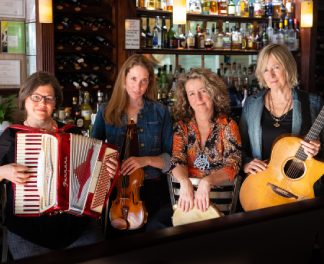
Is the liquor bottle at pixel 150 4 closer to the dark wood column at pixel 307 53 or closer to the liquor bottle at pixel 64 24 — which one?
the liquor bottle at pixel 64 24

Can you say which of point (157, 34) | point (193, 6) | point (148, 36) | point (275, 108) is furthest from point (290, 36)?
point (275, 108)

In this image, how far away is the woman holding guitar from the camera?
246 cm

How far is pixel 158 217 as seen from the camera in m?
2.45

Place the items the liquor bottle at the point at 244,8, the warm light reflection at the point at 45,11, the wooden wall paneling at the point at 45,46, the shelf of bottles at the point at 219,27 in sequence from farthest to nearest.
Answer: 1. the liquor bottle at the point at 244,8
2. the shelf of bottles at the point at 219,27
3. the wooden wall paneling at the point at 45,46
4. the warm light reflection at the point at 45,11

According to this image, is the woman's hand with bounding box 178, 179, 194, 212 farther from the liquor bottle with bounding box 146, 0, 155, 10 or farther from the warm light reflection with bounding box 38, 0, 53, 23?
the liquor bottle with bounding box 146, 0, 155, 10

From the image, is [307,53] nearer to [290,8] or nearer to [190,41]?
[290,8]

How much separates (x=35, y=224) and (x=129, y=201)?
464mm

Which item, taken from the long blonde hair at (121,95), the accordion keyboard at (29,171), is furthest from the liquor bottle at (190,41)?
the accordion keyboard at (29,171)

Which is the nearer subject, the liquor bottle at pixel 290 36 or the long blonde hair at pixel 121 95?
the long blonde hair at pixel 121 95

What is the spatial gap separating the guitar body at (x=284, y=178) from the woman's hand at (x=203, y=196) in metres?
0.31

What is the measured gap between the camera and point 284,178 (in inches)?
91.2

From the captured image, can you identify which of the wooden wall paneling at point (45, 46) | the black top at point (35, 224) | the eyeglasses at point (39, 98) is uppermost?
the wooden wall paneling at point (45, 46)

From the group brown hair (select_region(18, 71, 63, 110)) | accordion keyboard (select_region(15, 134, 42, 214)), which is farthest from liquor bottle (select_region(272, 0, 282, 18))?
accordion keyboard (select_region(15, 134, 42, 214))

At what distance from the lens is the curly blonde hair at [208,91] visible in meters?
2.38
